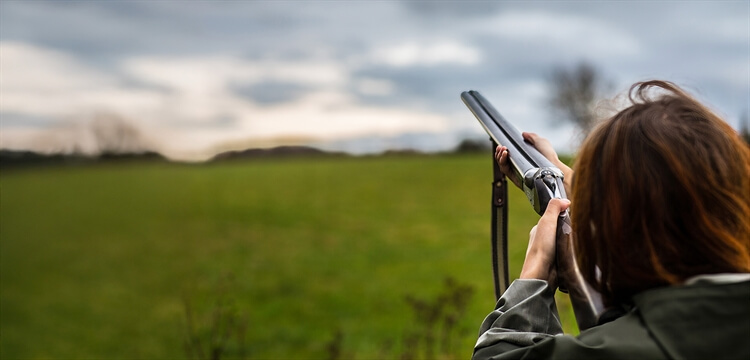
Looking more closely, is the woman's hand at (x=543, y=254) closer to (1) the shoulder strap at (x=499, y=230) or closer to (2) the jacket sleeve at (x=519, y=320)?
(2) the jacket sleeve at (x=519, y=320)

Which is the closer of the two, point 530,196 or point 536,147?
point 530,196

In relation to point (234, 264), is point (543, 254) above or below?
above

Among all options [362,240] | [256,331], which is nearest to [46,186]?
[256,331]

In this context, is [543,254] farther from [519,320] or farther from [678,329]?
[678,329]

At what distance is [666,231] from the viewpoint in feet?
4.48

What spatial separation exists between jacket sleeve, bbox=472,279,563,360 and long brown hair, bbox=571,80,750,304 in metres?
0.26

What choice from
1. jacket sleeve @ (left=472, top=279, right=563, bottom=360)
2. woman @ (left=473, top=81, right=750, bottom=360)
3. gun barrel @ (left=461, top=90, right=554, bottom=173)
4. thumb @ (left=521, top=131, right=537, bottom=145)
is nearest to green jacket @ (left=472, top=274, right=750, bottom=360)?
woman @ (left=473, top=81, right=750, bottom=360)

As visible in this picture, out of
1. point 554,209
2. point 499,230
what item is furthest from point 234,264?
point 554,209

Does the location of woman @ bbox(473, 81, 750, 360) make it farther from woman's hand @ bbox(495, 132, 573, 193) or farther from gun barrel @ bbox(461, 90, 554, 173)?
woman's hand @ bbox(495, 132, 573, 193)

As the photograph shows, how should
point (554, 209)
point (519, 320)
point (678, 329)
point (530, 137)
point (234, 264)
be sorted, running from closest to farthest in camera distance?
point (678, 329) → point (519, 320) → point (554, 209) → point (530, 137) → point (234, 264)

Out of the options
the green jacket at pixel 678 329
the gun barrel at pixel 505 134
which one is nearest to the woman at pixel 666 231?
the green jacket at pixel 678 329

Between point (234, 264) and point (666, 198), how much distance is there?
17269mm

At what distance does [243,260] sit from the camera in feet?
59.7

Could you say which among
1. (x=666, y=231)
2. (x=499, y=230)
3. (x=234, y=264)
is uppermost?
(x=666, y=231)
